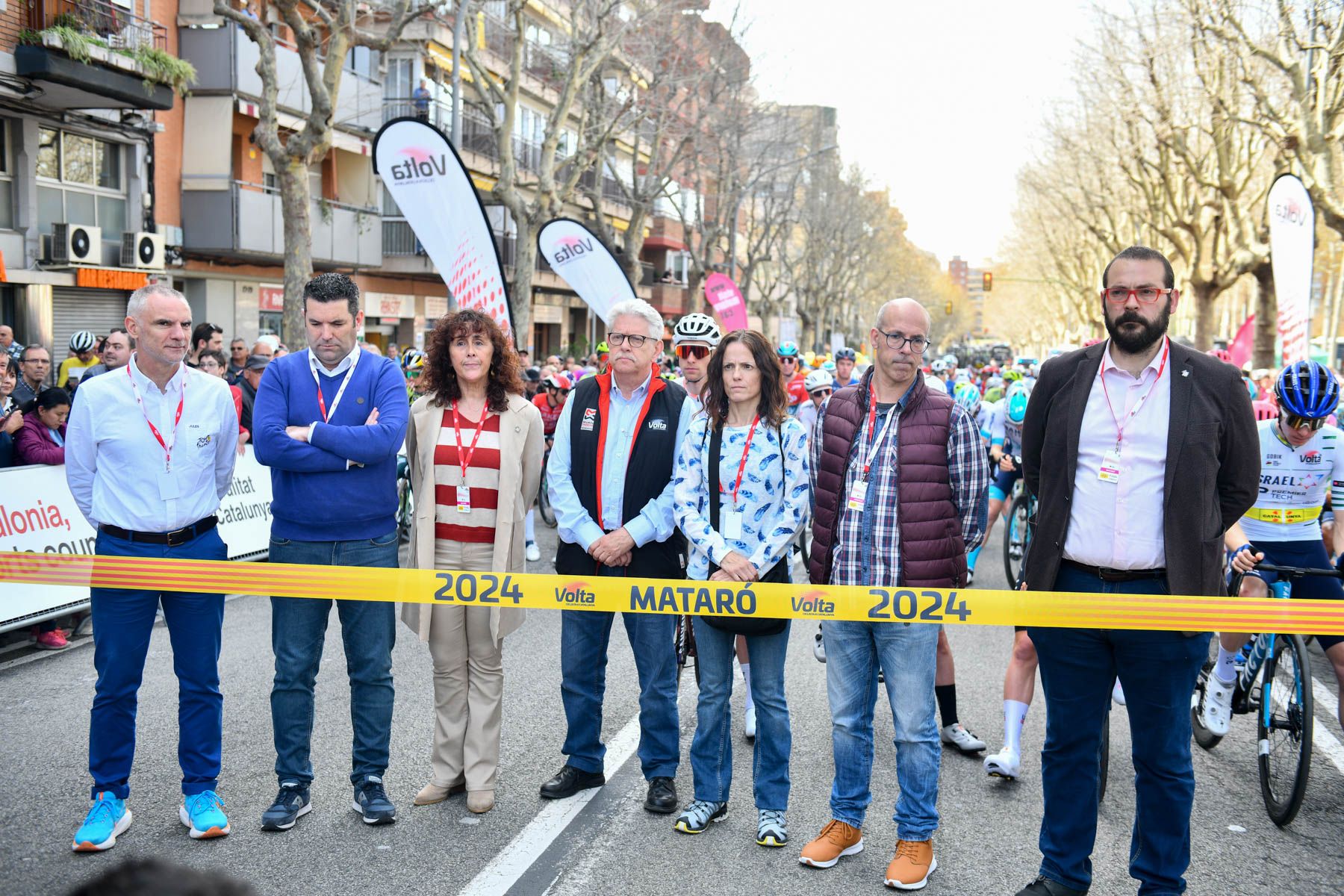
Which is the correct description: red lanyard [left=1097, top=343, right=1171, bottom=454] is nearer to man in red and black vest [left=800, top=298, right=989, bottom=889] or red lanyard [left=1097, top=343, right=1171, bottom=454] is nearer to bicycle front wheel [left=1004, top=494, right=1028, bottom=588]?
man in red and black vest [left=800, top=298, right=989, bottom=889]

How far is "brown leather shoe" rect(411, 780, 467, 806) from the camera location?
517cm

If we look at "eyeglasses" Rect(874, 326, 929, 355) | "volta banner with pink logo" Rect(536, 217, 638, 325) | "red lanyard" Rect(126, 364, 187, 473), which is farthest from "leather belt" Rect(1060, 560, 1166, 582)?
"volta banner with pink logo" Rect(536, 217, 638, 325)

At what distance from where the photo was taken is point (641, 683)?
5297mm

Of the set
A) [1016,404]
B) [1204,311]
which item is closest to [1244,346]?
[1204,311]

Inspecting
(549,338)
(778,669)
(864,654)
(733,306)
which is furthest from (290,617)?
(549,338)

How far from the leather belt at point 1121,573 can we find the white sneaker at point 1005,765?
5.74ft

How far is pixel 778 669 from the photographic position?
4891 mm

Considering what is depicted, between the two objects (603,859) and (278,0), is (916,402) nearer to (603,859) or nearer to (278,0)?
(603,859)

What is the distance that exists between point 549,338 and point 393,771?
4517 centimetres

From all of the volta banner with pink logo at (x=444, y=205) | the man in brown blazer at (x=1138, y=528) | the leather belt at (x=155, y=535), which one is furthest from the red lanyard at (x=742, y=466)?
the volta banner with pink logo at (x=444, y=205)

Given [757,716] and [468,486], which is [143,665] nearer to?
[468,486]

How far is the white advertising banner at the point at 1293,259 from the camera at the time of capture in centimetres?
1490

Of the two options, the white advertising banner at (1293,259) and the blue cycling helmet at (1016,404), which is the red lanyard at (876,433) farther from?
the white advertising banner at (1293,259)

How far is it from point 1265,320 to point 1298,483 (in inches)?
919
